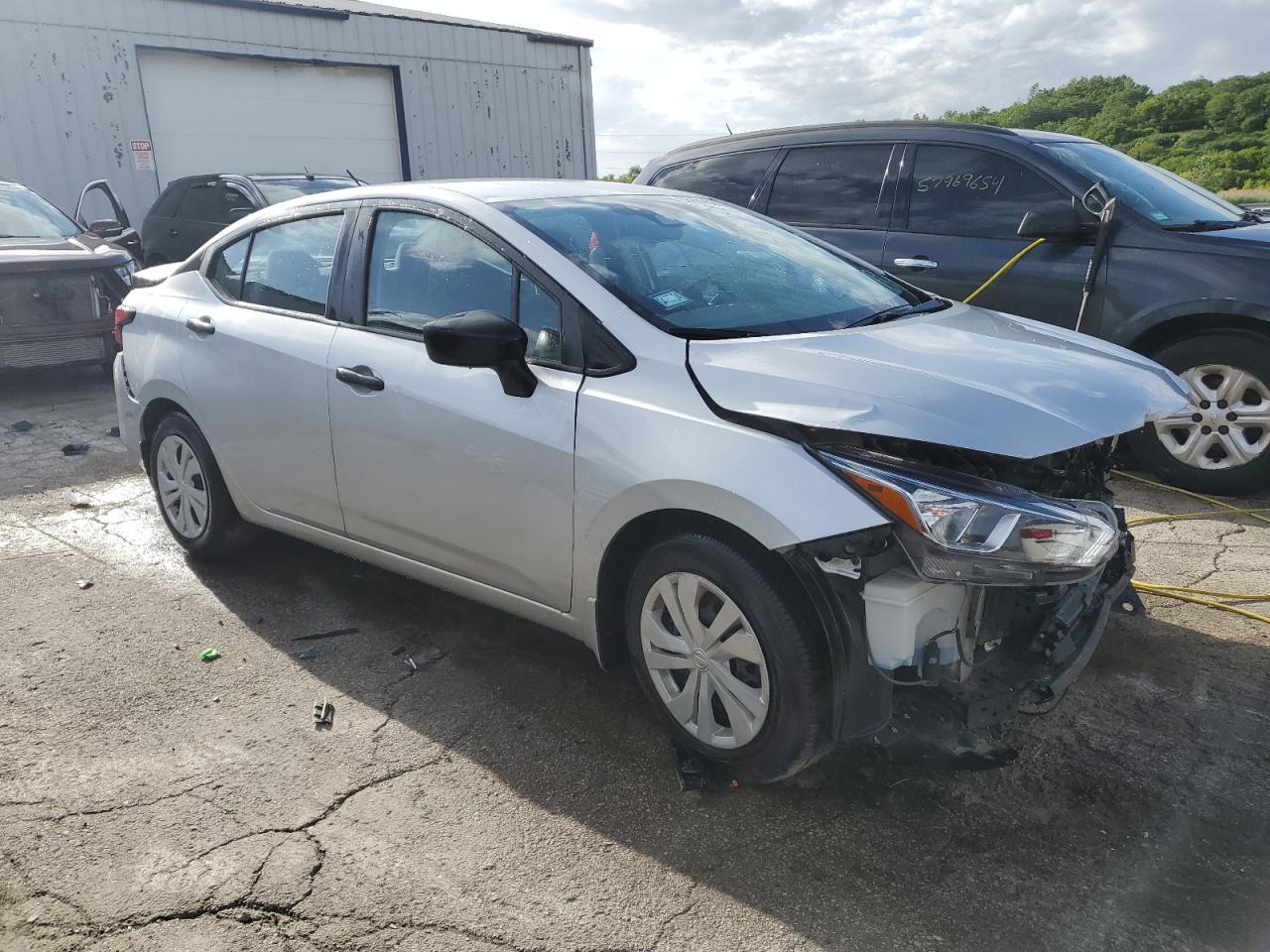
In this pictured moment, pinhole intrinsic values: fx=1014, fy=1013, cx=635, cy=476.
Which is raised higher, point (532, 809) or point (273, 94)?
point (273, 94)

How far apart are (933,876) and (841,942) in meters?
0.34

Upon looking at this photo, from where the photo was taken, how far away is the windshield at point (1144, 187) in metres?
5.36

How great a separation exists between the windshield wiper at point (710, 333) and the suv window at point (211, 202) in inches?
334

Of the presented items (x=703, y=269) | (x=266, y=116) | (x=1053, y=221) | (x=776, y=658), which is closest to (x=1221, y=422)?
(x=1053, y=221)

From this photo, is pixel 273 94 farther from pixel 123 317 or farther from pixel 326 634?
pixel 326 634

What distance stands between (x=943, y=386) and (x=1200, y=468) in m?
3.20

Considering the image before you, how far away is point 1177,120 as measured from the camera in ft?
122

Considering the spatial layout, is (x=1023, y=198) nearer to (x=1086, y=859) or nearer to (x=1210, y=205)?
(x=1210, y=205)

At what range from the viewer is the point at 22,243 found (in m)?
8.45

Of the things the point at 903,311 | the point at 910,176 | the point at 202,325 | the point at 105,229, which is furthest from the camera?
the point at 105,229

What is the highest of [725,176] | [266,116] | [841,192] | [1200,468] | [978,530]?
[266,116]

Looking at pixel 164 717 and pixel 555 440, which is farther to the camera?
pixel 164 717

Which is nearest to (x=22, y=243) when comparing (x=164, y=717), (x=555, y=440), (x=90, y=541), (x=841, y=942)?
(x=90, y=541)

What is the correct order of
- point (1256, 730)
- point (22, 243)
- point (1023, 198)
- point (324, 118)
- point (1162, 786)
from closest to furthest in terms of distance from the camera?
1. point (1162, 786)
2. point (1256, 730)
3. point (1023, 198)
4. point (22, 243)
5. point (324, 118)
